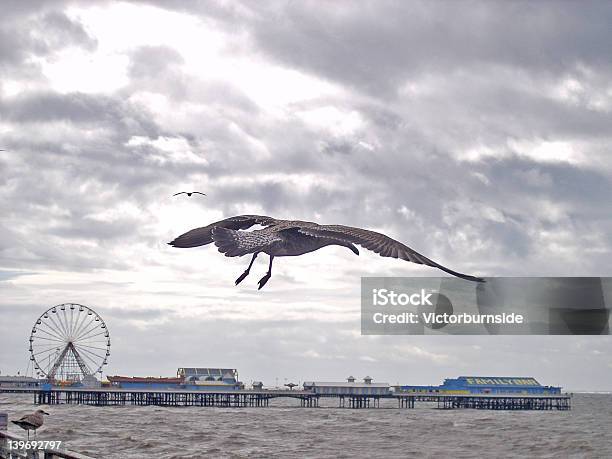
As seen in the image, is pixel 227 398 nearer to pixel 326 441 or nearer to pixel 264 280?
pixel 326 441

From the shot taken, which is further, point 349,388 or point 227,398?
point 349,388

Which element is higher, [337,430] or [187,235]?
[187,235]

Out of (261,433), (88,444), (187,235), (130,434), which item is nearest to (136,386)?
(261,433)

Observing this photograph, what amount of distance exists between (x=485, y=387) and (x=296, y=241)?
480 feet

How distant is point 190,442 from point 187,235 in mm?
46938

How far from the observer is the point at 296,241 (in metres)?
9.23

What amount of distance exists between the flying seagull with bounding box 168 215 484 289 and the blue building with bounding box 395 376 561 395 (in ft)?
467

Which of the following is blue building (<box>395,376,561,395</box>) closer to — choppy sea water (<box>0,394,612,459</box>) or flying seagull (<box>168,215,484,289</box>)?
choppy sea water (<box>0,394,612,459</box>)

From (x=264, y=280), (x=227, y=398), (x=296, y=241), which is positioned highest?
(x=296, y=241)

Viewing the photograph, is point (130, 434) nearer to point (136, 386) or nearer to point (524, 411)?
point (136, 386)

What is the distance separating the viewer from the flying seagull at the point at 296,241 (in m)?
8.75

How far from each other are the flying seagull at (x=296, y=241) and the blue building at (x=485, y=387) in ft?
467

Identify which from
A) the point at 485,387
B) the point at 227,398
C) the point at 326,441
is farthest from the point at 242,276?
the point at 485,387

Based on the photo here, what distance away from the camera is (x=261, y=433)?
231 feet
